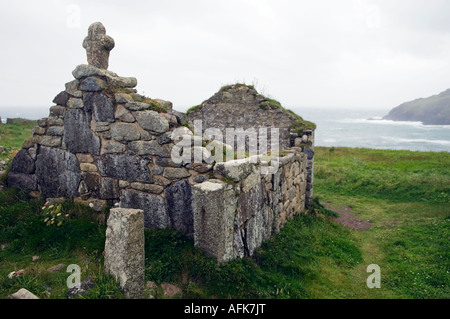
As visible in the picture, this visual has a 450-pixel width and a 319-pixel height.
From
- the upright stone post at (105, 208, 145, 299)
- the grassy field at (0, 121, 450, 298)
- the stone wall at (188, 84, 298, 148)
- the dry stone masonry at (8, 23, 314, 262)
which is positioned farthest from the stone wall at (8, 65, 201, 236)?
the stone wall at (188, 84, 298, 148)

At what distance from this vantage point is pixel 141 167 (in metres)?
6.39

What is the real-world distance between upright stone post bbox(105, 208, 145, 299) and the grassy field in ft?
0.61

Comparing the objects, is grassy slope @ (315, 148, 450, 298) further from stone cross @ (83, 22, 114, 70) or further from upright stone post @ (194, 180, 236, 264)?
stone cross @ (83, 22, 114, 70)

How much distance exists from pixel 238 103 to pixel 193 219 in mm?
8659

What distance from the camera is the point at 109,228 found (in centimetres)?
486

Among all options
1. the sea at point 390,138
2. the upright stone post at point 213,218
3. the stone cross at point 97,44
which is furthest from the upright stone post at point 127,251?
the sea at point 390,138

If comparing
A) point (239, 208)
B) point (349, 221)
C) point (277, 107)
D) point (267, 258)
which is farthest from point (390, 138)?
point (239, 208)

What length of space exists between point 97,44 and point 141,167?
113 inches

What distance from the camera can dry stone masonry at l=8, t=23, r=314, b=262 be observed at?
5.81 m

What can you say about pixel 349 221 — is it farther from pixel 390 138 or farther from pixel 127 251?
pixel 390 138

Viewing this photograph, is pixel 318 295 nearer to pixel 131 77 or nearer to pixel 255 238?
pixel 255 238

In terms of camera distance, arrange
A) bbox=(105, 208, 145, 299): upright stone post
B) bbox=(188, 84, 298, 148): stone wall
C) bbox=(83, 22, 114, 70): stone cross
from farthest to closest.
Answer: bbox=(188, 84, 298, 148): stone wall, bbox=(83, 22, 114, 70): stone cross, bbox=(105, 208, 145, 299): upright stone post

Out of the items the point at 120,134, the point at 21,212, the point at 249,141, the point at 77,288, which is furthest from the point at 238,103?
the point at 77,288

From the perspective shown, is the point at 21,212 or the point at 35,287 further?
the point at 21,212
